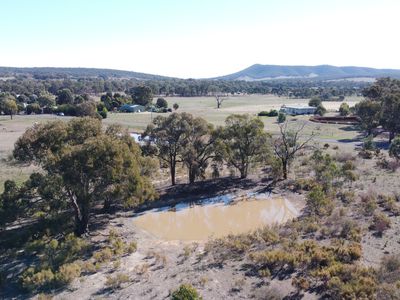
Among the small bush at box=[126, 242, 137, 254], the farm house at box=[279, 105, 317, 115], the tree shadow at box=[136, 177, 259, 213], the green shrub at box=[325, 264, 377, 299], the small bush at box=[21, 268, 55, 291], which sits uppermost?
the farm house at box=[279, 105, 317, 115]

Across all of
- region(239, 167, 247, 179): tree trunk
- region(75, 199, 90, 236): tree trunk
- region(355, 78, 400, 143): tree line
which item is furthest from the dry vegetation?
region(355, 78, 400, 143): tree line

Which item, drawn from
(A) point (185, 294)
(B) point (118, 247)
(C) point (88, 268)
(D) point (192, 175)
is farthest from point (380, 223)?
(D) point (192, 175)

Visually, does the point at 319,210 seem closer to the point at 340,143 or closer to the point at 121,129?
the point at 121,129

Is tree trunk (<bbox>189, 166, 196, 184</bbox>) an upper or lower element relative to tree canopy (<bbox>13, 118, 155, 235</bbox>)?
lower

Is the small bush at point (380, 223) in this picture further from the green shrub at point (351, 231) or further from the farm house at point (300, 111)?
the farm house at point (300, 111)

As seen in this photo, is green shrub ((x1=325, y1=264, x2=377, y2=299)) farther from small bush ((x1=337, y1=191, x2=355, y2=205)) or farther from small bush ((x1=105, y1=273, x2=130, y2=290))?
small bush ((x1=337, y1=191, x2=355, y2=205))

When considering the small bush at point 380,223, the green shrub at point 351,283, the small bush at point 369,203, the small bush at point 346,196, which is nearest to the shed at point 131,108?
the small bush at point 346,196

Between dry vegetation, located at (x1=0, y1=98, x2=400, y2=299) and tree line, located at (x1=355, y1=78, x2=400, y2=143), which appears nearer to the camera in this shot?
dry vegetation, located at (x1=0, y1=98, x2=400, y2=299)

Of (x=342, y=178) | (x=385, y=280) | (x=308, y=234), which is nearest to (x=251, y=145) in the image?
(x=342, y=178)

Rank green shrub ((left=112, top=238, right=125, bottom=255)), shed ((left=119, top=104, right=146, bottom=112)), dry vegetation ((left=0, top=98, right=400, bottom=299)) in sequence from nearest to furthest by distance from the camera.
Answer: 1. dry vegetation ((left=0, top=98, right=400, bottom=299))
2. green shrub ((left=112, top=238, right=125, bottom=255))
3. shed ((left=119, top=104, right=146, bottom=112))
